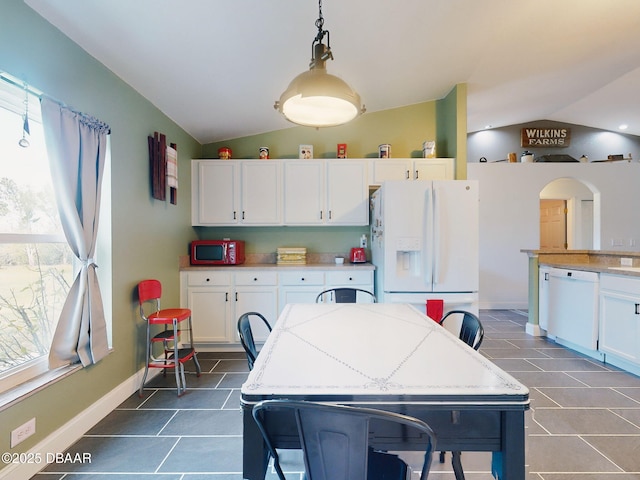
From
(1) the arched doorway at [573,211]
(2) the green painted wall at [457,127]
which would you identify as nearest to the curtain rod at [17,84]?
(2) the green painted wall at [457,127]

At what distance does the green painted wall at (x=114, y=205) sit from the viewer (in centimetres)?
160

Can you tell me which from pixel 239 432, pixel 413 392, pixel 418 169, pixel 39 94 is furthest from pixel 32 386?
pixel 418 169

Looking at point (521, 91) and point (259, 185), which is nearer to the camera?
point (259, 185)

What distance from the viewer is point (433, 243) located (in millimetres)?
2980

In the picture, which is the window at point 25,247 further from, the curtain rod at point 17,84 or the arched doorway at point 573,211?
the arched doorway at point 573,211

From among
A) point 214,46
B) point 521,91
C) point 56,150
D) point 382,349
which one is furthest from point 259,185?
point 521,91

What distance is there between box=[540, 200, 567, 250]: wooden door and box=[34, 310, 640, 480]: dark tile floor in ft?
14.6

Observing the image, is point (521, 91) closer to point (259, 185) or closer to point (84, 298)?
point (259, 185)

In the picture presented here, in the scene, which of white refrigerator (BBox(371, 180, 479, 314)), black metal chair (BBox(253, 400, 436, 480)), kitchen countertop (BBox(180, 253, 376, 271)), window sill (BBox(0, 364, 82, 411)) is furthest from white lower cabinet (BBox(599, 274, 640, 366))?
window sill (BBox(0, 364, 82, 411))

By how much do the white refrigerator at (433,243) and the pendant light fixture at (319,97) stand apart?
153 cm

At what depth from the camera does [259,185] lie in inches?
144

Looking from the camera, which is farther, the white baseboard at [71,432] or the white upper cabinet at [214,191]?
the white upper cabinet at [214,191]

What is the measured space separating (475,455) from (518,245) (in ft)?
14.5

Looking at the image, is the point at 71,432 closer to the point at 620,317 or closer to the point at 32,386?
the point at 32,386
